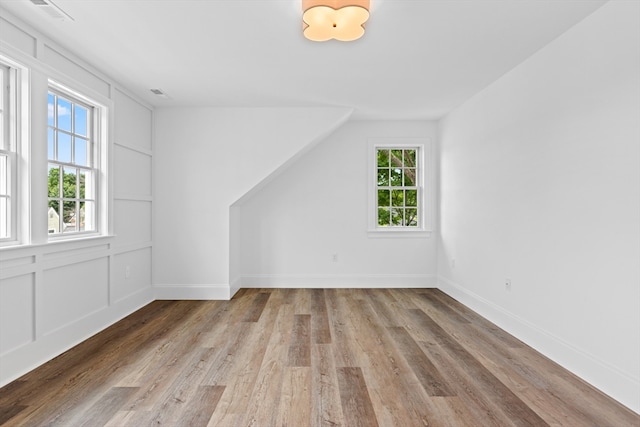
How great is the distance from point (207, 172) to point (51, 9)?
243cm

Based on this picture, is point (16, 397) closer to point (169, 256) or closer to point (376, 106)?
point (169, 256)

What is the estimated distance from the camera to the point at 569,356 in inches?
102

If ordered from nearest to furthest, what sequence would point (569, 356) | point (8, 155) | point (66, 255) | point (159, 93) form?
1. point (8, 155)
2. point (569, 356)
3. point (66, 255)
4. point (159, 93)

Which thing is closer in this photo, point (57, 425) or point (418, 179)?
point (57, 425)

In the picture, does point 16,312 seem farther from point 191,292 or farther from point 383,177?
point 383,177

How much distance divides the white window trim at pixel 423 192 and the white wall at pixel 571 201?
1335 millimetres

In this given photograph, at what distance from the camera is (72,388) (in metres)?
2.29

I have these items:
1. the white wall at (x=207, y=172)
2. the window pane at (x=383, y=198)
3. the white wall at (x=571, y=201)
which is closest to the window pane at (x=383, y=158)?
the window pane at (x=383, y=198)

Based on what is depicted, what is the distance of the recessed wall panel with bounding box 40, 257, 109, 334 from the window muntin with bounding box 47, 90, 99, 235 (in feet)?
1.14

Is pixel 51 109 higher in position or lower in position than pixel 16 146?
higher

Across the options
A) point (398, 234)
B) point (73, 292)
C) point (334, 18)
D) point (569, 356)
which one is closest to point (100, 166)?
point (73, 292)

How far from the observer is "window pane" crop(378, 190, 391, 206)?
18.1ft

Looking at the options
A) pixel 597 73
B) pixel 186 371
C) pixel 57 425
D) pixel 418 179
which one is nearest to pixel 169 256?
pixel 186 371

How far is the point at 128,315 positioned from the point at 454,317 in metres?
3.54
